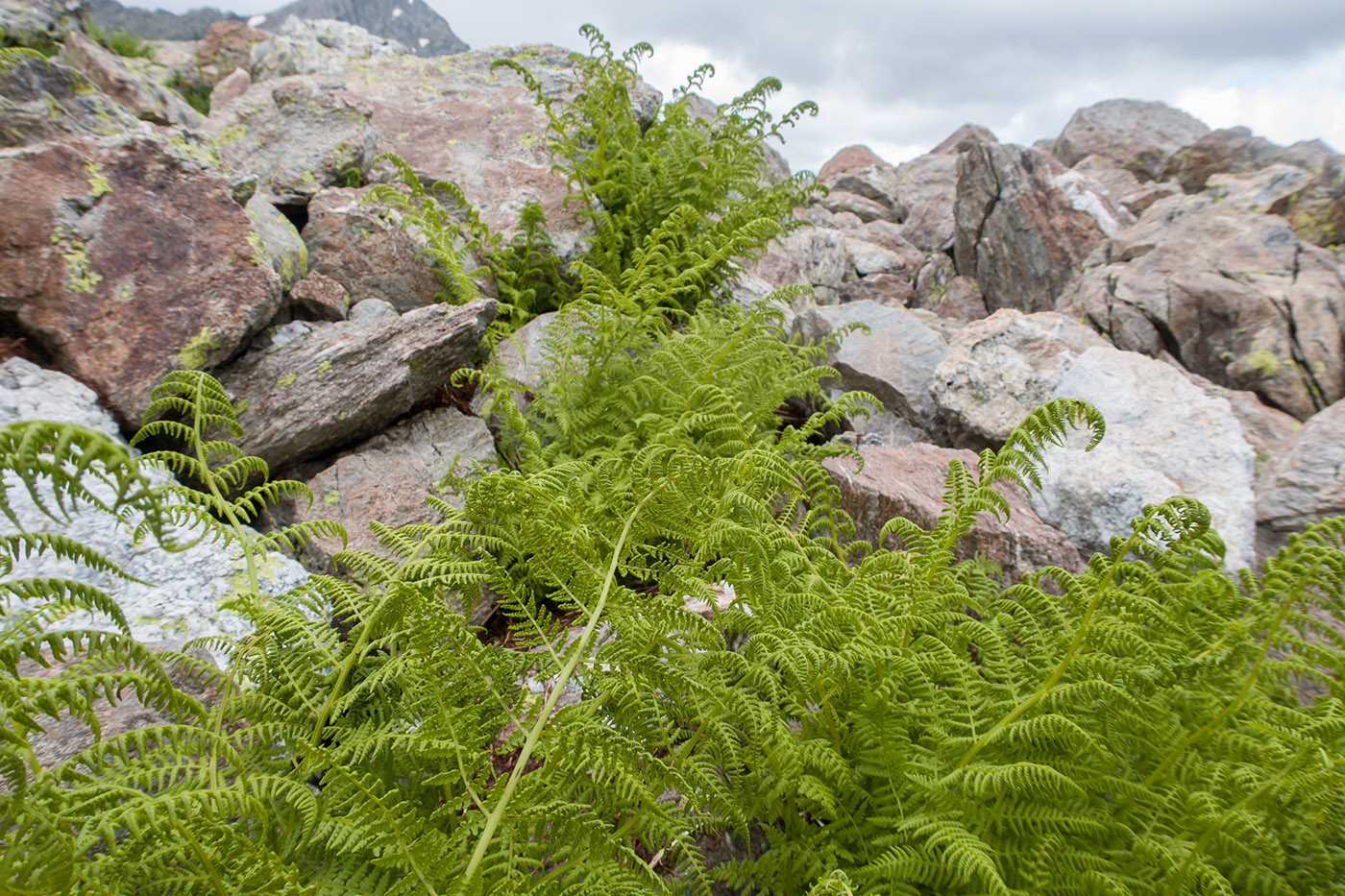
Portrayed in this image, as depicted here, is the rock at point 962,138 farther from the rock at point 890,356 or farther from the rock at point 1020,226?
the rock at point 890,356

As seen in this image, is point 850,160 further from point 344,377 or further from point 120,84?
point 344,377

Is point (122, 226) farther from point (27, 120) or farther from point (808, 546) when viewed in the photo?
point (808, 546)

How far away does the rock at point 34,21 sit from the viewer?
4016mm

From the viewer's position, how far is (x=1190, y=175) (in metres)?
11.8

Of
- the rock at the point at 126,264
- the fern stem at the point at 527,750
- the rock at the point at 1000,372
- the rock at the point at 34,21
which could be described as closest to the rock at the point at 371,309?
the rock at the point at 126,264

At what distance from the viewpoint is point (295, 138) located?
4918 mm

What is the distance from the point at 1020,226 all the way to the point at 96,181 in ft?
26.2

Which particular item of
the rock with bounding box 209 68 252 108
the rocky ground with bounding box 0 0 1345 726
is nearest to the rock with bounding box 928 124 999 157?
the rocky ground with bounding box 0 0 1345 726

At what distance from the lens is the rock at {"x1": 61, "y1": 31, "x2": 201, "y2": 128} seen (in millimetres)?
4758

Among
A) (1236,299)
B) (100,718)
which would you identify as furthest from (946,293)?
(100,718)

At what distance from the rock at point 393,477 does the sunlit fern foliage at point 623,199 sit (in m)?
0.88

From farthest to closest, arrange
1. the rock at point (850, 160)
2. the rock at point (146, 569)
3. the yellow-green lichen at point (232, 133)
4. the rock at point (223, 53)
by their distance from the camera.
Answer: the rock at point (850, 160) → the rock at point (223, 53) → the yellow-green lichen at point (232, 133) → the rock at point (146, 569)

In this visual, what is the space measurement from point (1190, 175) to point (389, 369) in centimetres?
1427

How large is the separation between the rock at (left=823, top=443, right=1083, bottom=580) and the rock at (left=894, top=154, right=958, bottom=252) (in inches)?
253
